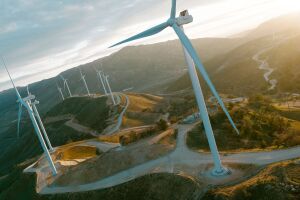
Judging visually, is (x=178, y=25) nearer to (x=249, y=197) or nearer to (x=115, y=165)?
(x=249, y=197)

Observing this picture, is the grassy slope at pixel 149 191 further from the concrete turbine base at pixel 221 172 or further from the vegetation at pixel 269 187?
the vegetation at pixel 269 187

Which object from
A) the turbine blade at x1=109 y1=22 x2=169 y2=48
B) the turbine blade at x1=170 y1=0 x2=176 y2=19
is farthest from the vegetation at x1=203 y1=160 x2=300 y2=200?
the turbine blade at x1=170 y1=0 x2=176 y2=19

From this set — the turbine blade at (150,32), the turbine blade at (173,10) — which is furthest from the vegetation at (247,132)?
the turbine blade at (173,10)

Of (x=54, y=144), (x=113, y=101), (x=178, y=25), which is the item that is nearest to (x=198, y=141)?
(x=178, y=25)

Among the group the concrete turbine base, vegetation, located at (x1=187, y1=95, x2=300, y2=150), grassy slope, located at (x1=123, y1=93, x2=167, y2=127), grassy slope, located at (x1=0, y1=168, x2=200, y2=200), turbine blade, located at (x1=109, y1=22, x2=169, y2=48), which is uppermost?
turbine blade, located at (x1=109, y1=22, x2=169, y2=48)

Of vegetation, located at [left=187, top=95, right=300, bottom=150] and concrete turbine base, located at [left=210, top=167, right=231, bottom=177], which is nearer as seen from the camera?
concrete turbine base, located at [left=210, top=167, right=231, bottom=177]

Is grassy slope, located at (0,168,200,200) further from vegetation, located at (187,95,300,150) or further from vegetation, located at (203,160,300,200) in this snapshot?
vegetation, located at (187,95,300,150)

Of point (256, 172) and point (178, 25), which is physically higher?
point (178, 25)
